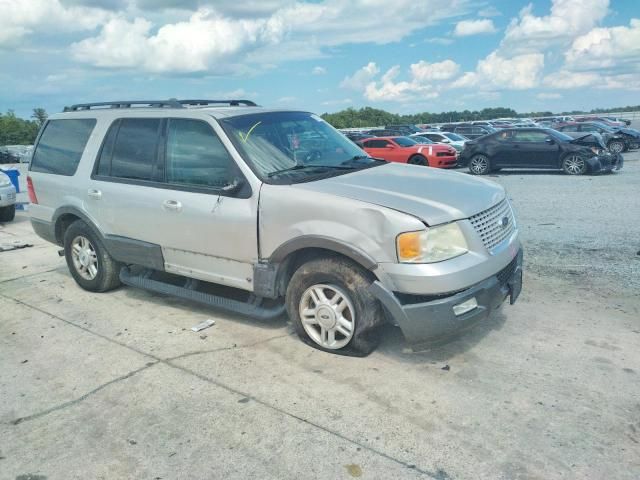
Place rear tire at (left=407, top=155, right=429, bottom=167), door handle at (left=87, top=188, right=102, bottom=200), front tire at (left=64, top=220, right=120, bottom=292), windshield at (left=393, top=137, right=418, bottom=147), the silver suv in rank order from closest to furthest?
1. the silver suv
2. door handle at (left=87, top=188, right=102, bottom=200)
3. front tire at (left=64, top=220, right=120, bottom=292)
4. rear tire at (left=407, top=155, right=429, bottom=167)
5. windshield at (left=393, top=137, right=418, bottom=147)

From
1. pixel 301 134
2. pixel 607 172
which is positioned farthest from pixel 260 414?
pixel 607 172

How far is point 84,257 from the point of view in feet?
18.9

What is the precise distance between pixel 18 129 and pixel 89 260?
96288 millimetres

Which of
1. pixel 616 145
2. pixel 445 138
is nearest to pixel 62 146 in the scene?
pixel 445 138

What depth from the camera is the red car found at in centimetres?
1973

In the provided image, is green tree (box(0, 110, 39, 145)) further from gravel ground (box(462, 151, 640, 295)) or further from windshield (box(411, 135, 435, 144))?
gravel ground (box(462, 151, 640, 295))

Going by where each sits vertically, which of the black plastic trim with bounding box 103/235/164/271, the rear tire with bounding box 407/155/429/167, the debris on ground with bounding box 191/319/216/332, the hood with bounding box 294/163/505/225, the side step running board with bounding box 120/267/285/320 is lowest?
the debris on ground with bounding box 191/319/216/332

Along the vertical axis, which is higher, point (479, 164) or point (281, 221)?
point (281, 221)

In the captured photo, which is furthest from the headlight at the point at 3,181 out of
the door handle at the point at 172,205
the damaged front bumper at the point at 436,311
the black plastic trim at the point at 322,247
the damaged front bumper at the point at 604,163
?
the damaged front bumper at the point at 604,163

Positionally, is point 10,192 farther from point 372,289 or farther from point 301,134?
point 372,289

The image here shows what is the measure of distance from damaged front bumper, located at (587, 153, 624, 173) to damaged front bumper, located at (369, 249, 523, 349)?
46.0 feet

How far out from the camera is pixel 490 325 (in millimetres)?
4531

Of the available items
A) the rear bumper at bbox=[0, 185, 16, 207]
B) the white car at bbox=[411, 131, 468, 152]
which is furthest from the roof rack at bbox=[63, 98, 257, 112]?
the white car at bbox=[411, 131, 468, 152]

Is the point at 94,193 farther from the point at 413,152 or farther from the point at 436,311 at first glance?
the point at 413,152
